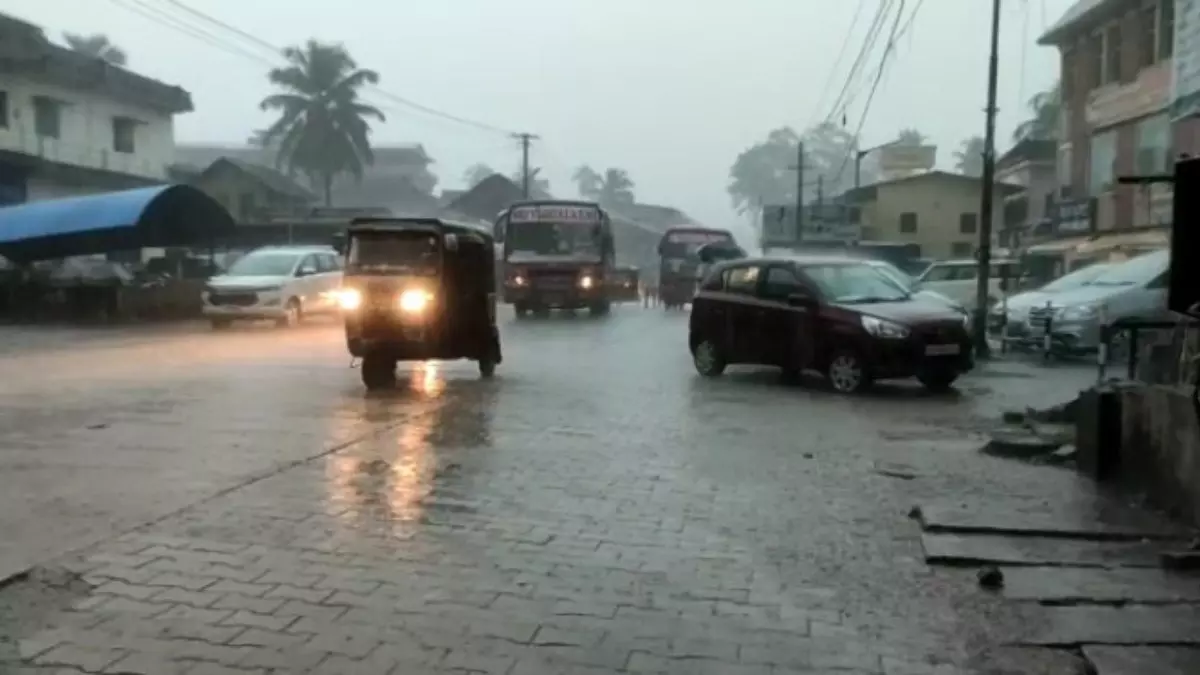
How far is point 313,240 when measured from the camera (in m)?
40.6

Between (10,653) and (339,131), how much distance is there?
5868 centimetres

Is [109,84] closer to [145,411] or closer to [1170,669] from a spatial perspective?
[145,411]

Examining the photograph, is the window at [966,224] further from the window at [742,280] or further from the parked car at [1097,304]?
the window at [742,280]

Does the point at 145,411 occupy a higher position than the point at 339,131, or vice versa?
the point at 339,131

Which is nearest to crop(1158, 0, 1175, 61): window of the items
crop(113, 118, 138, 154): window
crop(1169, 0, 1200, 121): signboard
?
crop(1169, 0, 1200, 121): signboard

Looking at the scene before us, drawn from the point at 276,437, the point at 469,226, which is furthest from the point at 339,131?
the point at 276,437

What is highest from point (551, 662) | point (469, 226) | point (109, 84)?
point (109, 84)

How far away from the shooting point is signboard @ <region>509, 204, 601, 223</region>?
3250cm

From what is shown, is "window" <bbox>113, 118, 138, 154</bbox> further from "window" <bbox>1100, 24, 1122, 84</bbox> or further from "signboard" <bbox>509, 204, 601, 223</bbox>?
"window" <bbox>1100, 24, 1122, 84</bbox>

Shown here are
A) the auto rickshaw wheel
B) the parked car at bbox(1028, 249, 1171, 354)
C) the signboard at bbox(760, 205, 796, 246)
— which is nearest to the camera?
the auto rickshaw wheel

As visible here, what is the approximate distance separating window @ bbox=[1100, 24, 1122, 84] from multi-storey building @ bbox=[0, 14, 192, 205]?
29199mm

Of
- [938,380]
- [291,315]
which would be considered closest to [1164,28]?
[938,380]

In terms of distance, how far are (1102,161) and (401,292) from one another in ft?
79.0

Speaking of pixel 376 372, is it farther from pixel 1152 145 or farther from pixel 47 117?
pixel 47 117
